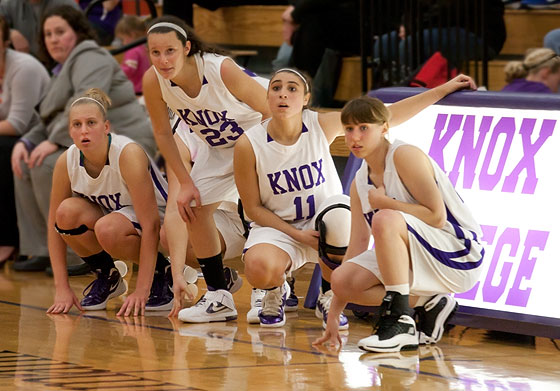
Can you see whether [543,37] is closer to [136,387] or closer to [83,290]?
[83,290]

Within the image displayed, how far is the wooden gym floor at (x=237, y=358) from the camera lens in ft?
12.0

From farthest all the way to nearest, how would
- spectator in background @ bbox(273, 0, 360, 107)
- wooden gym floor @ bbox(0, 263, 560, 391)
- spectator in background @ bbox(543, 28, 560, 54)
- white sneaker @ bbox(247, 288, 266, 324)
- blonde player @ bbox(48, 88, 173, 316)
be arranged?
spectator in background @ bbox(273, 0, 360, 107) < spectator in background @ bbox(543, 28, 560, 54) < blonde player @ bbox(48, 88, 173, 316) < white sneaker @ bbox(247, 288, 266, 324) < wooden gym floor @ bbox(0, 263, 560, 391)

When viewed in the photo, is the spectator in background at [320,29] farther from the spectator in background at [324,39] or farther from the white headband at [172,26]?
the white headband at [172,26]

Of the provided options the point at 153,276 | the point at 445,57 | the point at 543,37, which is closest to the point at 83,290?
the point at 153,276

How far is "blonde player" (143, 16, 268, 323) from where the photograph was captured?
4.89 m

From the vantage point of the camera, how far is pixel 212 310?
16.1 ft

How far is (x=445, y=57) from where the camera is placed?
7.15m

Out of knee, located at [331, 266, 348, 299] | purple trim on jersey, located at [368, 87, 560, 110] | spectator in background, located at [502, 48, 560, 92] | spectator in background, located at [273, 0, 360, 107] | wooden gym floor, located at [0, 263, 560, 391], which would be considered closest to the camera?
wooden gym floor, located at [0, 263, 560, 391]

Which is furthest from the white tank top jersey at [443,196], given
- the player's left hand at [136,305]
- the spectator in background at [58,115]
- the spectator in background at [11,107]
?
the spectator in background at [11,107]

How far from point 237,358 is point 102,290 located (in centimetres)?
141

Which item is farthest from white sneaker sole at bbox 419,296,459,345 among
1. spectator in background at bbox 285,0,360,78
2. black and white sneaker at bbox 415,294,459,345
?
spectator in background at bbox 285,0,360,78

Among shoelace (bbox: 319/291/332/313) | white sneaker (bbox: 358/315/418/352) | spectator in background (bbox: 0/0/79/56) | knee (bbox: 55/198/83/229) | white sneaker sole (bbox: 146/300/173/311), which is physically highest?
spectator in background (bbox: 0/0/79/56)

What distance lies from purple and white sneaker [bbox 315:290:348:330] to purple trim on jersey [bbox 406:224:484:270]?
59 cm

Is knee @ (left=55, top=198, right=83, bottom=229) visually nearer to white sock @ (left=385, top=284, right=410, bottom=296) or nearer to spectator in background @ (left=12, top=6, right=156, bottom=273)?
spectator in background @ (left=12, top=6, right=156, bottom=273)
